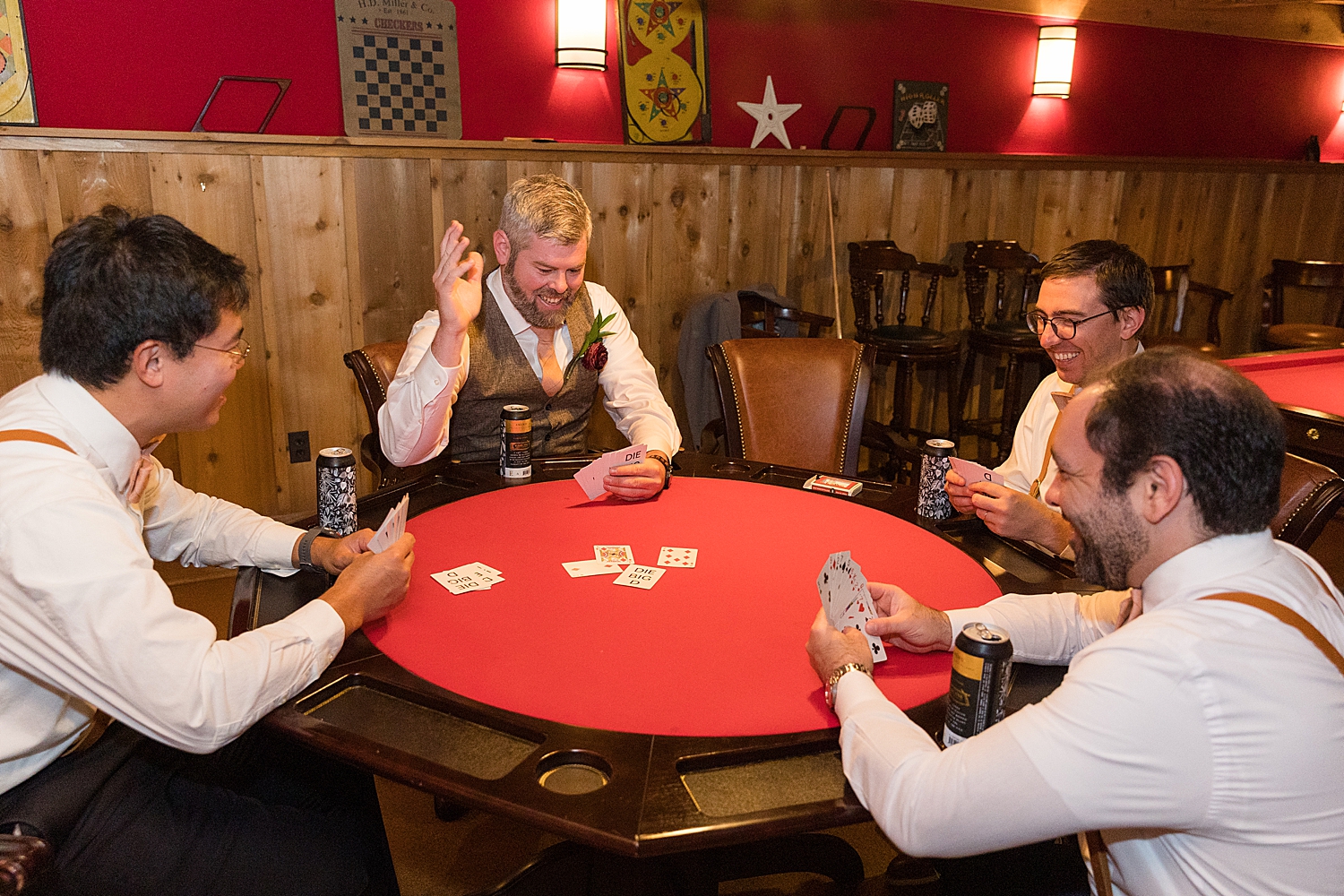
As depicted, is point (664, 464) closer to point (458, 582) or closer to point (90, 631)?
point (458, 582)

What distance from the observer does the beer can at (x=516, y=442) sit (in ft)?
7.39

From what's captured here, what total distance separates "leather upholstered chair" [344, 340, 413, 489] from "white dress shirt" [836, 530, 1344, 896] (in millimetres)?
1930

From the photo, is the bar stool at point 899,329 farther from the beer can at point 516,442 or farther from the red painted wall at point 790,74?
the beer can at point 516,442

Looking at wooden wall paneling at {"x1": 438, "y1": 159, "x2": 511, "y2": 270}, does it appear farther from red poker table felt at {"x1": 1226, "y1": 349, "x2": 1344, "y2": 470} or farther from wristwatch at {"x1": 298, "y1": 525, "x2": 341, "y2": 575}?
red poker table felt at {"x1": 1226, "y1": 349, "x2": 1344, "y2": 470}

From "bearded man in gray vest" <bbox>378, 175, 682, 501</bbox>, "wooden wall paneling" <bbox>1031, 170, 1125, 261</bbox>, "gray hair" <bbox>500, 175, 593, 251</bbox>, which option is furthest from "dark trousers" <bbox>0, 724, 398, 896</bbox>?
"wooden wall paneling" <bbox>1031, 170, 1125, 261</bbox>

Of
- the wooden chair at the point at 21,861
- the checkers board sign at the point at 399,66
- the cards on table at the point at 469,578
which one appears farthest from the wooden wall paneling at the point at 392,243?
the wooden chair at the point at 21,861

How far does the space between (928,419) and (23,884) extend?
16.3ft

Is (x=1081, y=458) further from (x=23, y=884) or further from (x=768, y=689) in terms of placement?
(x=23, y=884)

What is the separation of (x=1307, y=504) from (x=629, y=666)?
Result: 1.32 metres

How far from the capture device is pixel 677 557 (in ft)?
6.09

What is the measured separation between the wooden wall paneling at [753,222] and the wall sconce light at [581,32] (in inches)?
31.6

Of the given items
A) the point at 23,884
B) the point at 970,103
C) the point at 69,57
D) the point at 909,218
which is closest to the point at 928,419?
the point at 909,218

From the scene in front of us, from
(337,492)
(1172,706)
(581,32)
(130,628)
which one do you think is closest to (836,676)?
(1172,706)

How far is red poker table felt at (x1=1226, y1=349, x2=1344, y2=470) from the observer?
2.81 meters
